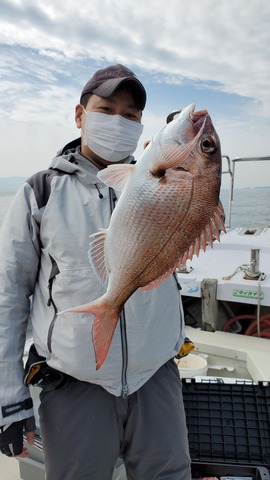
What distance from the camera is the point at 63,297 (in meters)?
1.81

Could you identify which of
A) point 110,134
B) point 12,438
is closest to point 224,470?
point 12,438

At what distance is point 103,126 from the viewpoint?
1.92 m

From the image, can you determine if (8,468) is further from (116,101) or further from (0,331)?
(116,101)

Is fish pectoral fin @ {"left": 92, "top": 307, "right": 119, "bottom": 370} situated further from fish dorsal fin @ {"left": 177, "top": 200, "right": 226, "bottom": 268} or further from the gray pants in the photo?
the gray pants

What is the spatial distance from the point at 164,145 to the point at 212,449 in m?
2.27

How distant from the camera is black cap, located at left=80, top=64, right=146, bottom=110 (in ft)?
6.18

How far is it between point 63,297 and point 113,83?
3.59 feet

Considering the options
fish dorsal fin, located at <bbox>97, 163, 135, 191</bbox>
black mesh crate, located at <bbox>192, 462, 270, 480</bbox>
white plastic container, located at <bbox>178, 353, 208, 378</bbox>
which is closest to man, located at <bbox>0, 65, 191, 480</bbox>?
fish dorsal fin, located at <bbox>97, 163, 135, 191</bbox>

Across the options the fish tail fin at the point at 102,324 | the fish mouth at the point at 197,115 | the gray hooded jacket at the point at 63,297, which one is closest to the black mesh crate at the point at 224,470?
the gray hooded jacket at the point at 63,297

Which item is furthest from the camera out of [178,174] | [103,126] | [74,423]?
[103,126]

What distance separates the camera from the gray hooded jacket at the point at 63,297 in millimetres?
1804

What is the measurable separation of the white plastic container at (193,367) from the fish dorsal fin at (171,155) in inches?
101

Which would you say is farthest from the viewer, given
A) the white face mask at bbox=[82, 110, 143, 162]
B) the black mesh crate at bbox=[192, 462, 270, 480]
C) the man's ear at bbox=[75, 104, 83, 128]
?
the black mesh crate at bbox=[192, 462, 270, 480]

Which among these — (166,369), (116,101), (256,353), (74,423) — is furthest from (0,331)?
(256,353)
